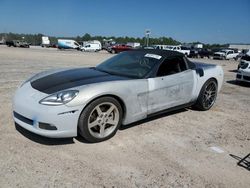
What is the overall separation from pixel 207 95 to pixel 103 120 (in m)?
2.94

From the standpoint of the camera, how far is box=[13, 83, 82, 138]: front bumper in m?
3.26

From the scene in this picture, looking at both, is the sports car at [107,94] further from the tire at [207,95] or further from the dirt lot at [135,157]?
the dirt lot at [135,157]

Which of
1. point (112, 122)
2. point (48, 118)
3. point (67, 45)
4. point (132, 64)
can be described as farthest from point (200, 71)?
point (67, 45)

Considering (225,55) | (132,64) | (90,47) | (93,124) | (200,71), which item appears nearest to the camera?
(93,124)

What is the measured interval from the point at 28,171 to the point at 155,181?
1.47 metres

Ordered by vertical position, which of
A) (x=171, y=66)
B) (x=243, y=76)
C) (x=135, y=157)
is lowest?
(x=135, y=157)

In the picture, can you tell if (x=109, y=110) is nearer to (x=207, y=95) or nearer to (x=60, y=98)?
(x=60, y=98)

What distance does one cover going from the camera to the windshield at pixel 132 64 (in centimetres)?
435

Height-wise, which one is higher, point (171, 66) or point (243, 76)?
point (171, 66)

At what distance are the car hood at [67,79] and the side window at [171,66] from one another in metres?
0.80

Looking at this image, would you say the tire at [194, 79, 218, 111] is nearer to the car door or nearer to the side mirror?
the side mirror

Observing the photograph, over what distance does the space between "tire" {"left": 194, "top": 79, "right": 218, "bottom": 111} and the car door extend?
44 cm

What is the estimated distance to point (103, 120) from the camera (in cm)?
372

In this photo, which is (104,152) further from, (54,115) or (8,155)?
(8,155)
